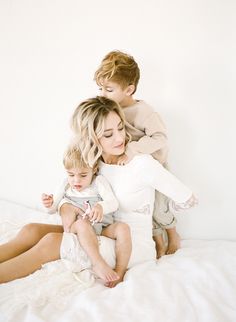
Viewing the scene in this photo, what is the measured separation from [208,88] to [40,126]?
996mm

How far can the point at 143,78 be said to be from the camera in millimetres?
1810

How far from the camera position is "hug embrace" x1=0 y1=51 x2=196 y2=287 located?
4.53ft

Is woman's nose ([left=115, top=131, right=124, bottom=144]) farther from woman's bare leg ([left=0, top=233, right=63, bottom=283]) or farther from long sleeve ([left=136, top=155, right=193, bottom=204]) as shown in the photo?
woman's bare leg ([left=0, top=233, right=63, bottom=283])

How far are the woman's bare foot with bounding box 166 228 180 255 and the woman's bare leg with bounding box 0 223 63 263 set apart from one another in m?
0.60

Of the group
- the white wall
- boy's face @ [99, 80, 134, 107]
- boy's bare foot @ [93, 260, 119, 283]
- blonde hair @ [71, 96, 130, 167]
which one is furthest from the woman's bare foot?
boy's face @ [99, 80, 134, 107]

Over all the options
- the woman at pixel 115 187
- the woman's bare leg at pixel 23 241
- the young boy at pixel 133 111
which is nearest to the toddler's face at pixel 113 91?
the young boy at pixel 133 111

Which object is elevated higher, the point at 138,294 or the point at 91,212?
the point at 91,212

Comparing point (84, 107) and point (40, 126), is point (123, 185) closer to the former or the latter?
point (84, 107)

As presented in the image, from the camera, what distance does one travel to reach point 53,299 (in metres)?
1.20

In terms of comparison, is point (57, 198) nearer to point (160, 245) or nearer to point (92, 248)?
point (92, 248)

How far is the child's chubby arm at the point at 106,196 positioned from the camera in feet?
4.78

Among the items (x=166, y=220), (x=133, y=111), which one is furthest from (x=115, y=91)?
(x=166, y=220)

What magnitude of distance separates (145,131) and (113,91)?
0.23m


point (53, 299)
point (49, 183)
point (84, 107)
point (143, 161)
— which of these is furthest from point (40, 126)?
point (53, 299)
